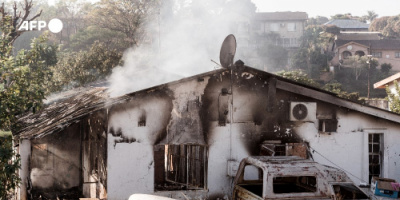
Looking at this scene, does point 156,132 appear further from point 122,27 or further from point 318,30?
point 318,30

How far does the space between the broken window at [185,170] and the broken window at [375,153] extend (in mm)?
5426

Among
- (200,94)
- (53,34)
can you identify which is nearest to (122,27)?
(53,34)

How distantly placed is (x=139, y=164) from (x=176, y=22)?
33.1 metres

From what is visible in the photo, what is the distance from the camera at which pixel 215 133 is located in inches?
452

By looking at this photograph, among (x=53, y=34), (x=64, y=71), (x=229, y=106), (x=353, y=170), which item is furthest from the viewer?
(x=53, y=34)

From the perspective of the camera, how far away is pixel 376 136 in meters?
12.8

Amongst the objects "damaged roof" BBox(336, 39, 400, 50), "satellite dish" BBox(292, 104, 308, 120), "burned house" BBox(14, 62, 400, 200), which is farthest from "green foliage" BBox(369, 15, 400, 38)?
"satellite dish" BBox(292, 104, 308, 120)

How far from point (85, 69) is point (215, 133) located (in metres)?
19.1

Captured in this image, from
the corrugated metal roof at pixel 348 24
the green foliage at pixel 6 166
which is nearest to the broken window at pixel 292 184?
the green foliage at pixel 6 166

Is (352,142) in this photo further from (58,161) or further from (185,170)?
(58,161)

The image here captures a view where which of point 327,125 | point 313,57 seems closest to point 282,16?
point 313,57

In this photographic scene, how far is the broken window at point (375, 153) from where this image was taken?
500 inches

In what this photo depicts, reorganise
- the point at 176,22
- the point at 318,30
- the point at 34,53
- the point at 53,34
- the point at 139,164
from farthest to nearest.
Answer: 1. the point at 318,30
2. the point at 53,34
3. the point at 176,22
4. the point at 34,53
5. the point at 139,164

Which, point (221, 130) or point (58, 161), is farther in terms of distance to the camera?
point (58, 161)
